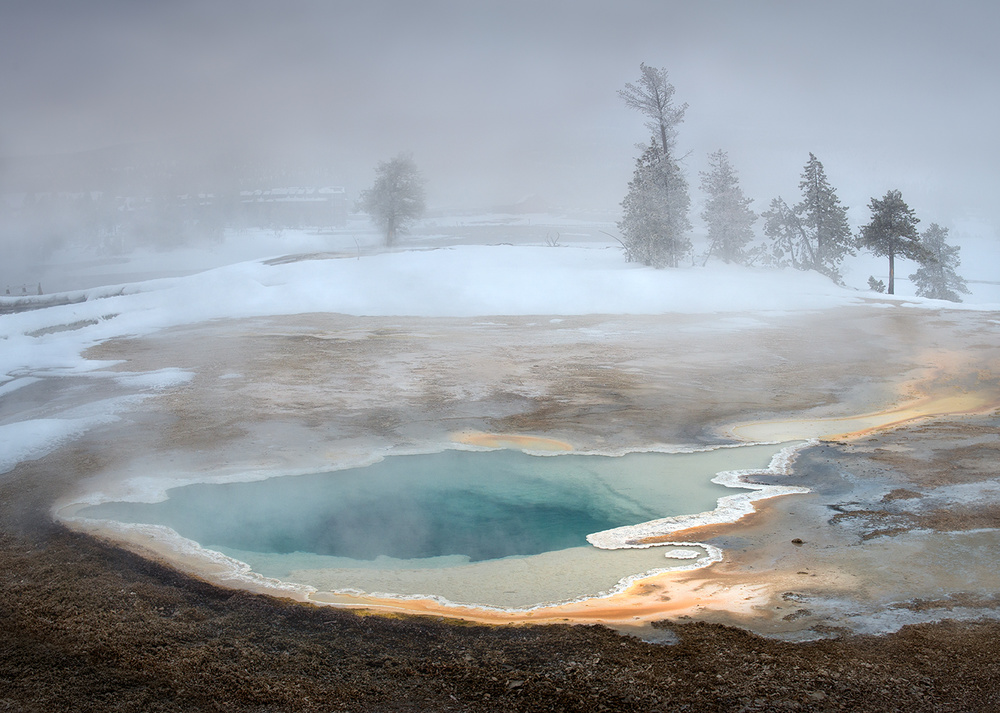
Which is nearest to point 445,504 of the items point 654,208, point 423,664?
point 423,664

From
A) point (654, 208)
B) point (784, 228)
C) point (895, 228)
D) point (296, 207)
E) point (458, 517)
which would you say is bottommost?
point (458, 517)

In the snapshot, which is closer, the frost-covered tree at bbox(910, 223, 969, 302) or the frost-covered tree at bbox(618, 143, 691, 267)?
the frost-covered tree at bbox(618, 143, 691, 267)

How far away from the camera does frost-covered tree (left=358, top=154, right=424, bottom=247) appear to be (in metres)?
47.7

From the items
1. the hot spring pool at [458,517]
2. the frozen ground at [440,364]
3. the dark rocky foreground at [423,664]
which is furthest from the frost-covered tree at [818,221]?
the dark rocky foreground at [423,664]

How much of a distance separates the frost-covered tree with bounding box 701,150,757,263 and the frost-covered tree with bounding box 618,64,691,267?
6088 mm

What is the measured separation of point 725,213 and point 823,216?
231 inches

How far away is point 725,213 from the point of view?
3819 centimetres

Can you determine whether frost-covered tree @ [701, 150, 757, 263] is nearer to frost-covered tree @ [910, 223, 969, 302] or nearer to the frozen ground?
the frozen ground

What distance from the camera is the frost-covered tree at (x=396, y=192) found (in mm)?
47688

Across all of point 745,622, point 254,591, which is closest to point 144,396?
point 254,591

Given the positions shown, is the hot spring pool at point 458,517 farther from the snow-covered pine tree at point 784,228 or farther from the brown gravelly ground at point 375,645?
the snow-covered pine tree at point 784,228

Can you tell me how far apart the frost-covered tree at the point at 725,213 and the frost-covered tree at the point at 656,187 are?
20.0 feet

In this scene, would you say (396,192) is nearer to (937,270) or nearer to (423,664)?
(937,270)

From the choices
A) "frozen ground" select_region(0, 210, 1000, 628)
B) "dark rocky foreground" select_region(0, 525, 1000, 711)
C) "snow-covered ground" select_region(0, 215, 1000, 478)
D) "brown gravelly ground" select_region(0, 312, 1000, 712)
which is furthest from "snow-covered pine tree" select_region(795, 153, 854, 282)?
"dark rocky foreground" select_region(0, 525, 1000, 711)
